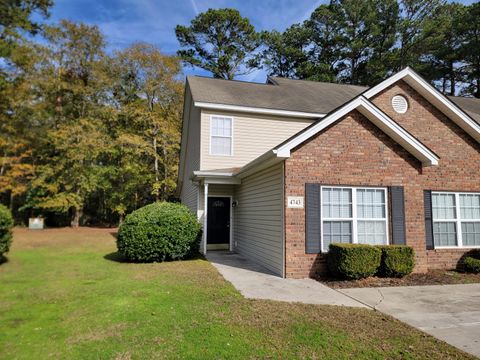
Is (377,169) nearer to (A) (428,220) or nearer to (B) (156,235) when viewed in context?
(A) (428,220)

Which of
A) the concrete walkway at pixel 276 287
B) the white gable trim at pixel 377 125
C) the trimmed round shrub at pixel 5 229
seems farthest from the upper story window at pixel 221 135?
the trimmed round shrub at pixel 5 229

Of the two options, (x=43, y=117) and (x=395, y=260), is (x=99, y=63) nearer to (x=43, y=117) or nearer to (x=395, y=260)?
(x=43, y=117)

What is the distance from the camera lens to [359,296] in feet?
21.4

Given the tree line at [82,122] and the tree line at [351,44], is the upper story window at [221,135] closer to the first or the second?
the tree line at [82,122]

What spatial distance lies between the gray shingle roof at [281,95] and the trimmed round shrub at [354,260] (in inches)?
295

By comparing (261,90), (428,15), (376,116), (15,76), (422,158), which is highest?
(428,15)

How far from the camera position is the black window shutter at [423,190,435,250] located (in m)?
9.07

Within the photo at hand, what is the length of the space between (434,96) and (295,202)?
224 inches

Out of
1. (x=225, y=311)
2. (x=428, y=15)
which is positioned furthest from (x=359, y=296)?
(x=428, y=15)

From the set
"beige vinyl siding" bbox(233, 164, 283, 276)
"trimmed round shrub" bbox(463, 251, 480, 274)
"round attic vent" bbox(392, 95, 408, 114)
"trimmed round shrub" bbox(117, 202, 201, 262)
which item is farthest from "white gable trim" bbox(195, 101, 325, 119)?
"trimmed round shrub" bbox(463, 251, 480, 274)

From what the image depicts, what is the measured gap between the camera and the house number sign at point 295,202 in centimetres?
805

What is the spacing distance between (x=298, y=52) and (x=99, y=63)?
18.3 meters

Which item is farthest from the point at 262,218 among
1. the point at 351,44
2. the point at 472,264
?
the point at 351,44

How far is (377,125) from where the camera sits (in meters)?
8.75
